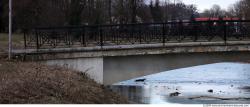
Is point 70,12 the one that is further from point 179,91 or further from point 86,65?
point 86,65

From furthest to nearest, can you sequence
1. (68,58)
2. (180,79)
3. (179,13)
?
(179,13) < (180,79) < (68,58)

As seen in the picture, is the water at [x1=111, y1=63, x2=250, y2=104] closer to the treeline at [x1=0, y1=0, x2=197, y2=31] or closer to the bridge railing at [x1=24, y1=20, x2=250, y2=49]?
the bridge railing at [x1=24, y1=20, x2=250, y2=49]

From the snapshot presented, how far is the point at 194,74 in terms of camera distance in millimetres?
40906

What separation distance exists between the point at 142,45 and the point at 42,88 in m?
9.96

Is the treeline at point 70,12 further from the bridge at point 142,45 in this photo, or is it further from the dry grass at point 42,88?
the dry grass at point 42,88

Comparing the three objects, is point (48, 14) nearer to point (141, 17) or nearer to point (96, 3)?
point (96, 3)

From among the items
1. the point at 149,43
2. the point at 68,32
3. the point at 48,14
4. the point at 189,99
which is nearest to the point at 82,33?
the point at 68,32

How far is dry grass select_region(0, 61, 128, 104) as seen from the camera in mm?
12141

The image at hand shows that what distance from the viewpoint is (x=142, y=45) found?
2311 cm

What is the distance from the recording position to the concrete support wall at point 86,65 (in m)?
22.1

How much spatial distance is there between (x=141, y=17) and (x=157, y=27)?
3652 cm

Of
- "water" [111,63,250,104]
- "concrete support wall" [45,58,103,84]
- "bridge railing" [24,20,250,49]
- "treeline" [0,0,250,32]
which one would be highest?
"treeline" [0,0,250,32]

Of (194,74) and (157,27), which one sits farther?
(194,74)

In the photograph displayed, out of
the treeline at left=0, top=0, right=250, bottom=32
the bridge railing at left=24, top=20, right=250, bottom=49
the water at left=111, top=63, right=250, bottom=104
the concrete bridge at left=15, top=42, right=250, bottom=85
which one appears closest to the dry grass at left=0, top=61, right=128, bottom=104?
the concrete bridge at left=15, top=42, right=250, bottom=85
